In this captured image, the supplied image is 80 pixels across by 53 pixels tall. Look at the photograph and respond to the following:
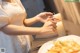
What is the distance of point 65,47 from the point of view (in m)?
0.77

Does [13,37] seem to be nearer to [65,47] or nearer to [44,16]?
[44,16]

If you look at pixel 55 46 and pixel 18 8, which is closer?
pixel 55 46

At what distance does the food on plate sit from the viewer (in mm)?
741

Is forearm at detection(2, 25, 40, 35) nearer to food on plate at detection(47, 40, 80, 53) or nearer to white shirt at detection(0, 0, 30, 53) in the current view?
white shirt at detection(0, 0, 30, 53)

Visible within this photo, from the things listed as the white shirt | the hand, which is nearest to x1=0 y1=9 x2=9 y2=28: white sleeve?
the white shirt

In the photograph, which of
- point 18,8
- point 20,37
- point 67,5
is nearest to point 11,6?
point 18,8

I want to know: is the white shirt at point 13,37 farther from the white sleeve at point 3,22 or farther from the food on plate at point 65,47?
the food on plate at point 65,47

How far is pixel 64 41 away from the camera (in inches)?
32.7

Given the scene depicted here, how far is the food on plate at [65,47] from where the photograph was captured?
2.43 feet

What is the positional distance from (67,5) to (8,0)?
0.34 meters

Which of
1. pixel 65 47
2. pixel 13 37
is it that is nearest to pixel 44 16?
pixel 13 37

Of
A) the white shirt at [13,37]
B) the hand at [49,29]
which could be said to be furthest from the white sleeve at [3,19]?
the hand at [49,29]

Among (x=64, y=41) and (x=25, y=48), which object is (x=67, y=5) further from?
(x=25, y=48)

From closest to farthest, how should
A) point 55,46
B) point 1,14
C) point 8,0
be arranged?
point 55,46, point 1,14, point 8,0
